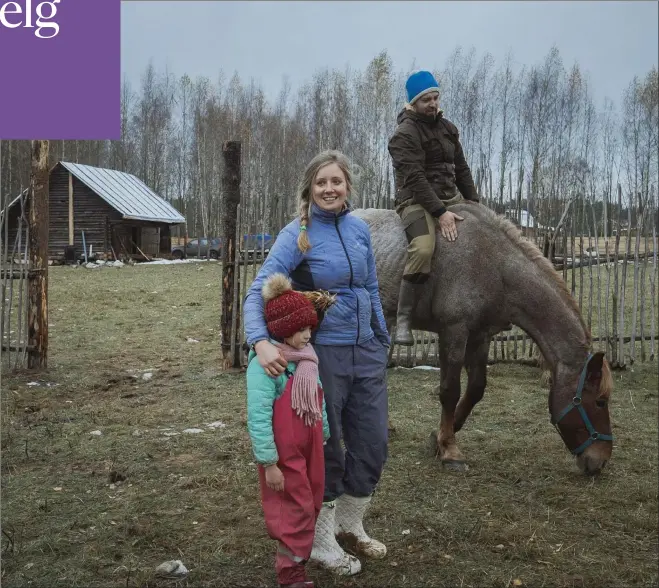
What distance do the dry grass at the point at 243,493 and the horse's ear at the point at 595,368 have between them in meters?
0.68

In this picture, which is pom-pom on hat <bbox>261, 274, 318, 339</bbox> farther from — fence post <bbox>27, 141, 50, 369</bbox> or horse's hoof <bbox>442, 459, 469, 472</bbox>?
fence post <bbox>27, 141, 50, 369</bbox>

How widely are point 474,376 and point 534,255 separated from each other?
937 millimetres

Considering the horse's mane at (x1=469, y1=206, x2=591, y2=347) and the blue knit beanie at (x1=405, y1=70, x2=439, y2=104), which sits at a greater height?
the blue knit beanie at (x1=405, y1=70, x2=439, y2=104)

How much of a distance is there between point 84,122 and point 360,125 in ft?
75.7

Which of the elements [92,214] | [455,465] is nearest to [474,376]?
[455,465]

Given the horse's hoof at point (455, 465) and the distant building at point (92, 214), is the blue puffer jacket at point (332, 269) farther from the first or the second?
the distant building at point (92, 214)

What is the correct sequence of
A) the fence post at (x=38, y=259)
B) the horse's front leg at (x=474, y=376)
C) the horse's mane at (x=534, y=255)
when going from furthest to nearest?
the fence post at (x=38, y=259), the horse's front leg at (x=474, y=376), the horse's mane at (x=534, y=255)

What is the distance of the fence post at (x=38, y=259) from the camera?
6.48 m

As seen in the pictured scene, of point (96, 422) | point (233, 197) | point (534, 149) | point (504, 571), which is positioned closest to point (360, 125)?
point (534, 149)

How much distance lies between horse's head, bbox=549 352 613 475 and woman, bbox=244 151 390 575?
1.62m

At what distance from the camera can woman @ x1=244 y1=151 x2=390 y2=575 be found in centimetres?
262

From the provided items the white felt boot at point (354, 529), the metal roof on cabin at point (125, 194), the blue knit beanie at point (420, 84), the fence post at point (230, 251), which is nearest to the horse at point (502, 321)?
the blue knit beanie at point (420, 84)

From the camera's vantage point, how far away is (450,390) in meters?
4.14

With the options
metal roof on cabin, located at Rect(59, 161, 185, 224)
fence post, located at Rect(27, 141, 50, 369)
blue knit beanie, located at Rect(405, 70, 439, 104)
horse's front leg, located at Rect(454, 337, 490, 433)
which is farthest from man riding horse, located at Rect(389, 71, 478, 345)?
metal roof on cabin, located at Rect(59, 161, 185, 224)
